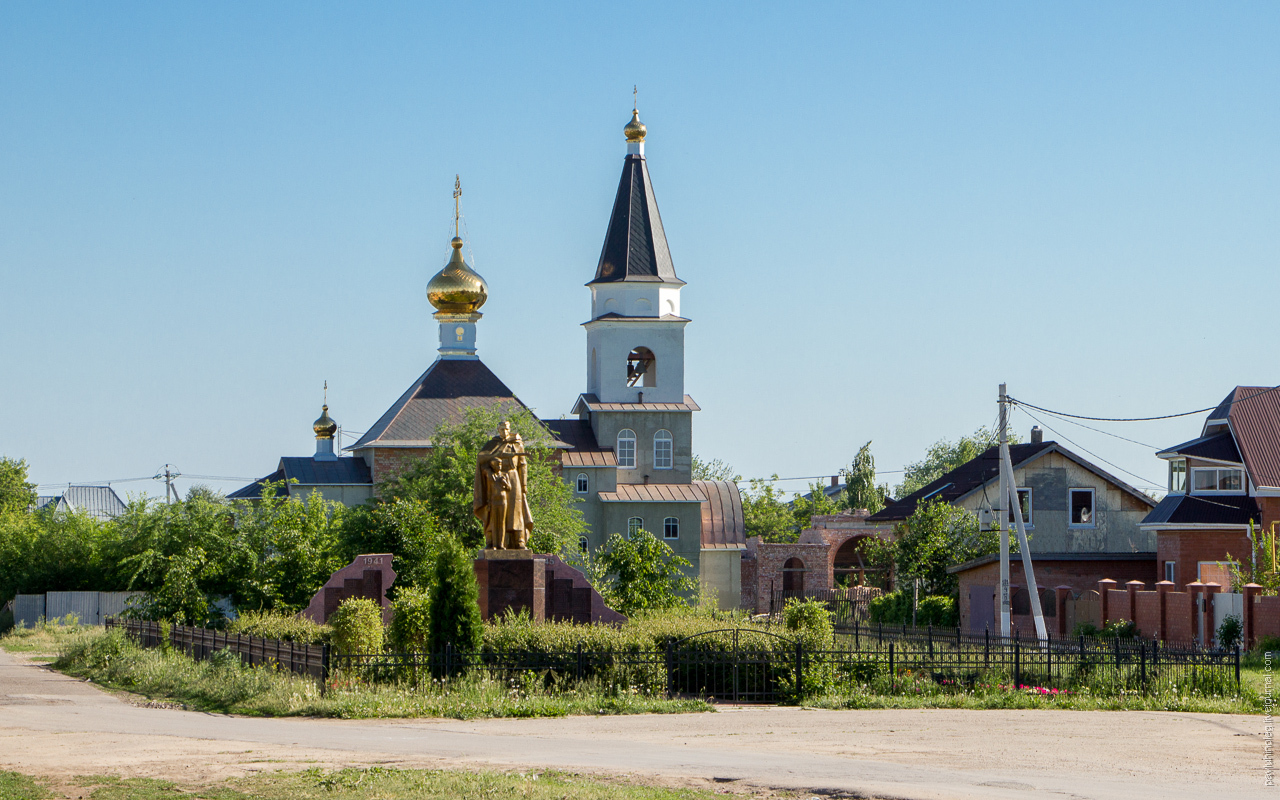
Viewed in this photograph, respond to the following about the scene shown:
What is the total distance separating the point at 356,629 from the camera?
21.3m

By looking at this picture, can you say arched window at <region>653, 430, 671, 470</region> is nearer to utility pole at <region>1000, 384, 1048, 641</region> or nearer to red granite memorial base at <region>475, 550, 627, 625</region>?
utility pole at <region>1000, 384, 1048, 641</region>

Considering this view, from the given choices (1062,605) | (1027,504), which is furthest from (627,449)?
(1062,605)

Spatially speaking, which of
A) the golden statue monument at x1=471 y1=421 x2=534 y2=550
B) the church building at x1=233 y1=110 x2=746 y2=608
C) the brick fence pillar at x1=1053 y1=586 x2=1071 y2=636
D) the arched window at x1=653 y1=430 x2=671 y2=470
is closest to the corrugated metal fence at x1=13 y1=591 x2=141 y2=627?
the church building at x1=233 y1=110 x2=746 y2=608

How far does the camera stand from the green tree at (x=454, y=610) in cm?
1995

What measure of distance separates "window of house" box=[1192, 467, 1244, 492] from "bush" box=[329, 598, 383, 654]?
25616 millimetres

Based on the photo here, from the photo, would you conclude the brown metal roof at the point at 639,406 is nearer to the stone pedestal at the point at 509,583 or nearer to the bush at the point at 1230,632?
the bush at the point at 1230,632

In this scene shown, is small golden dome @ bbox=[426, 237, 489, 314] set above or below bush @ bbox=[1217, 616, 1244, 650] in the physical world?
above

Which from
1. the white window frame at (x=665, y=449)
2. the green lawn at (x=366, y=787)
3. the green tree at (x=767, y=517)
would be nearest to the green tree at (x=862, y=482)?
the green tree at (x=767, y=517)

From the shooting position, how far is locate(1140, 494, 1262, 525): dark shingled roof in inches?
1473

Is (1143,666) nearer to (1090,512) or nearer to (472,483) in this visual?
(472,483)

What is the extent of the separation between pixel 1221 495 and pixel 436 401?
25.6m

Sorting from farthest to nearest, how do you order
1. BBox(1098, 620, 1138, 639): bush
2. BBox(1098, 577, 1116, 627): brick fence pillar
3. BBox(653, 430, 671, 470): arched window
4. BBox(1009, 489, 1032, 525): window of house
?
1. BBox(653, 430, 671, 470): arched window
2. BBox(1009, 489, 1032, 525): window of house
3. BBox(1098, 577, 1116, 627): brick fence pillar
4. BBox(1098, 620, 1138, 639): bush

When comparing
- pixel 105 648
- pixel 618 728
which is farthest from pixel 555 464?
pixel 618 728

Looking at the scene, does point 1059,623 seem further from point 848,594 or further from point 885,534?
point 885,534
